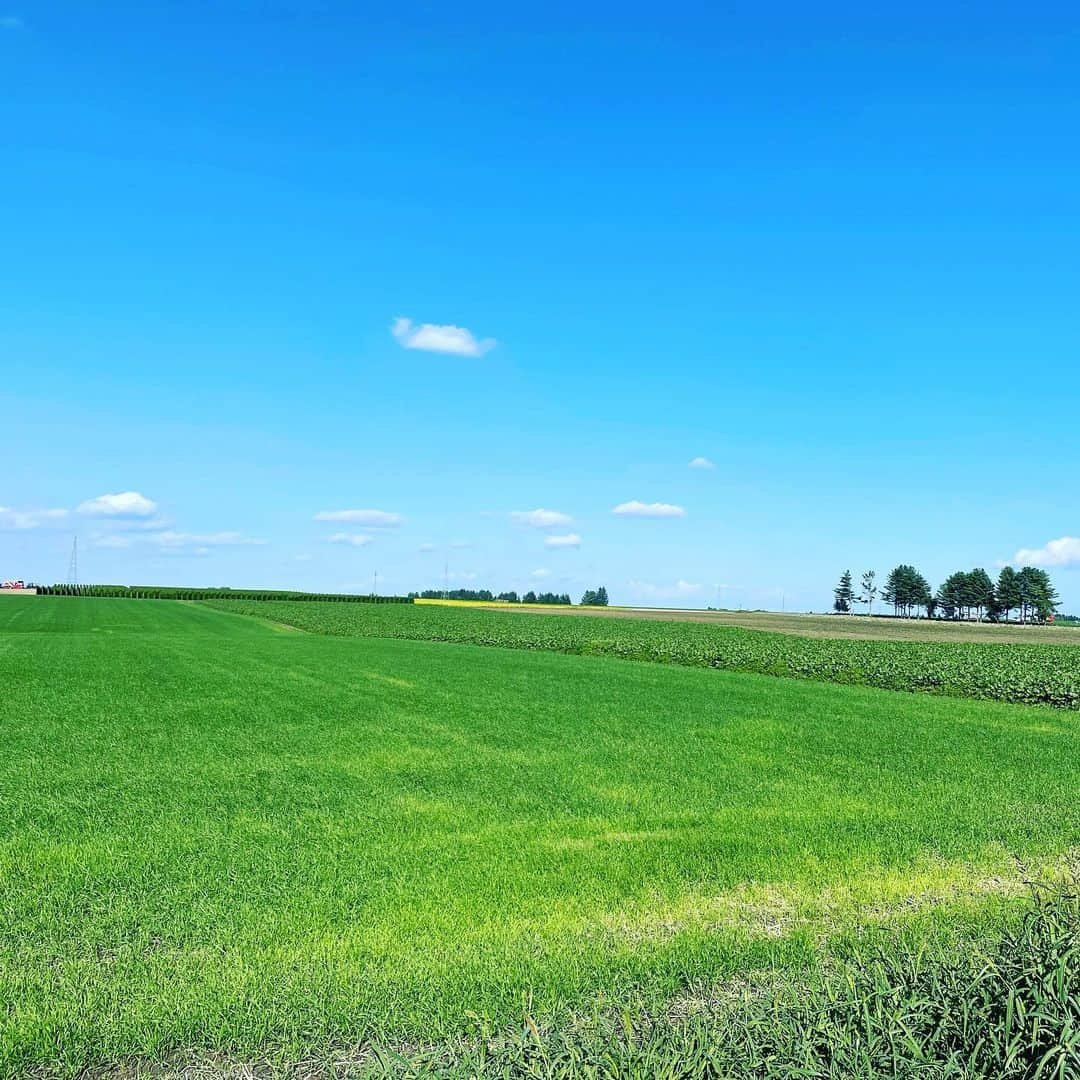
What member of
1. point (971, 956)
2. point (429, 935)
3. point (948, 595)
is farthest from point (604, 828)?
point (948, 595)

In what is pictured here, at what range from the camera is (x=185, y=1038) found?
416 cm

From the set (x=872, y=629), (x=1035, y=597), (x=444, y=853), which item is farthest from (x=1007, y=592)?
(x=444, y=853)

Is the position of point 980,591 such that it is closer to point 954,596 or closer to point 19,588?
point 954,596

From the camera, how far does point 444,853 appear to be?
6945 millimetres

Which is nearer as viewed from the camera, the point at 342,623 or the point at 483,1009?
the point at 483,1009

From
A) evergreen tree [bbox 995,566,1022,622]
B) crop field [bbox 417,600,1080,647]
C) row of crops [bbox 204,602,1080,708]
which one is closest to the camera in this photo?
row of crops [bbox 204,602,1080,708]

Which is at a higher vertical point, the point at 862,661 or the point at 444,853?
the point at 862,661

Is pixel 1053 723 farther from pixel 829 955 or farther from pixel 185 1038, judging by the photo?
pixel 185 1038

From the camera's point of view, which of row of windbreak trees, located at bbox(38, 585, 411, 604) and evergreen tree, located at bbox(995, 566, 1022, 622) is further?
evergreen tree, located at bbox(995, 566, 1022, 622)

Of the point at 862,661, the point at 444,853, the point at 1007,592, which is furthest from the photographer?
the point at 1007,592

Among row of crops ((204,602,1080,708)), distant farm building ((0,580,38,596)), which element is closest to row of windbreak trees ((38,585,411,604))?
distant farm building ((0,580,38,596))

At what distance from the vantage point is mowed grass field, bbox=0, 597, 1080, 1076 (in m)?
4.56

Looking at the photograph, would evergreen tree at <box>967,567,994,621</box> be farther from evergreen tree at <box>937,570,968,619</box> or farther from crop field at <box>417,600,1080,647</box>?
crop field at <box>417,600,1080,647</box>

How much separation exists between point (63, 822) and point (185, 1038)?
443 centimetres
